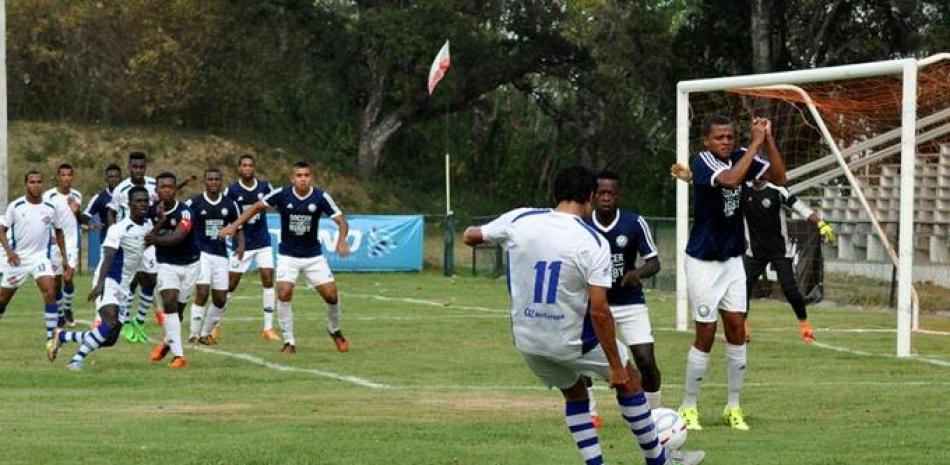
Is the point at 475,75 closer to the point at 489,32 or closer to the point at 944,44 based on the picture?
the point at 489,32

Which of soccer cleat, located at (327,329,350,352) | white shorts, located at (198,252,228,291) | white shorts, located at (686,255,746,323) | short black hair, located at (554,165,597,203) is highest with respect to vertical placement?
short black hair, located at (554,165,597,203)

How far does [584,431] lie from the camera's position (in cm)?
1059

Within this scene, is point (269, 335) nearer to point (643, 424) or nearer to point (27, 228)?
point (27, 228)

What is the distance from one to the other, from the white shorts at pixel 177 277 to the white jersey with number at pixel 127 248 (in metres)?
0.35

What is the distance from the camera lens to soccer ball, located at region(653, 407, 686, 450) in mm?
11305

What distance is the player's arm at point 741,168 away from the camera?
1316 cm

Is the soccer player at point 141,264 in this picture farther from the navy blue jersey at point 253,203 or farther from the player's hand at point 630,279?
the player's hand at point 630,279

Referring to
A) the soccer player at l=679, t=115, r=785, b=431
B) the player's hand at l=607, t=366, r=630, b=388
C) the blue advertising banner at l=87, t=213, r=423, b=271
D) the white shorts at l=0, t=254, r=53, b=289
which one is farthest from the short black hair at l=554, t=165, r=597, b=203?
the blue advertising banner at l=87, t=213, r=423, b=271

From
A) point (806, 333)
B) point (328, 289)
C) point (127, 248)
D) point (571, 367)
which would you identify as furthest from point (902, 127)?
point (571, 367)

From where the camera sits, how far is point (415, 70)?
194 ft

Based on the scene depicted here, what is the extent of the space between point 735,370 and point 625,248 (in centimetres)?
139

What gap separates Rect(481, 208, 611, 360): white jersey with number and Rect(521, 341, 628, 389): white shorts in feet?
0.19

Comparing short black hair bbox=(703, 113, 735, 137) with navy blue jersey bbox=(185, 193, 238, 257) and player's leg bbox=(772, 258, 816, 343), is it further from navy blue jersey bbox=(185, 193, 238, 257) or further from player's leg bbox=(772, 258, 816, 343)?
navy blue jersey bbox=(185, 193, 238, 257)

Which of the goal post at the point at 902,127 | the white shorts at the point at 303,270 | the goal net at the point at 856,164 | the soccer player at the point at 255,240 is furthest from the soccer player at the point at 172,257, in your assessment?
the goal net at the point at 856,164
